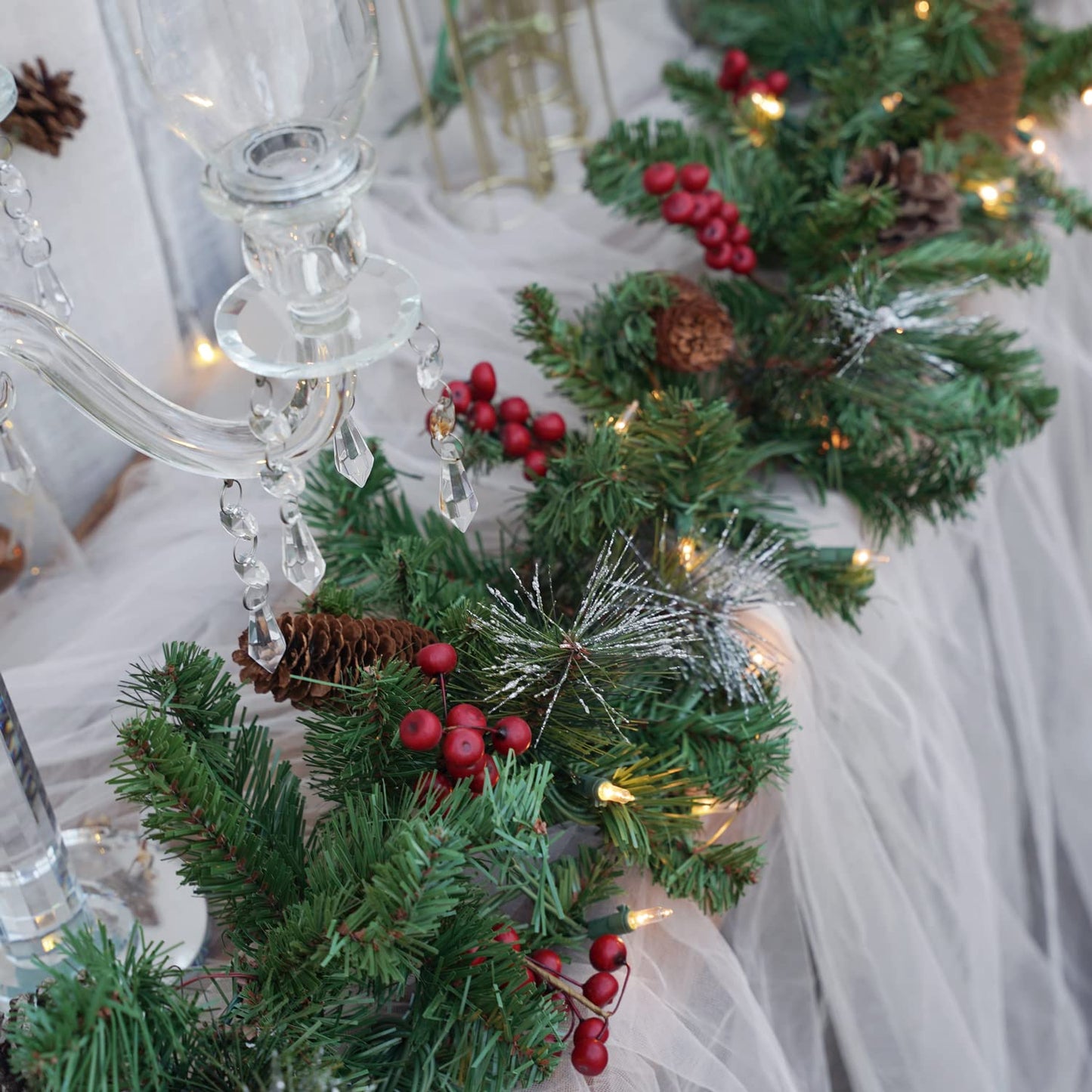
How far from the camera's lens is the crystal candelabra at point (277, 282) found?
0.89 feet

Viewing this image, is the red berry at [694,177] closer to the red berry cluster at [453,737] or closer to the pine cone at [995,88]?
the pine cone at [995,88]

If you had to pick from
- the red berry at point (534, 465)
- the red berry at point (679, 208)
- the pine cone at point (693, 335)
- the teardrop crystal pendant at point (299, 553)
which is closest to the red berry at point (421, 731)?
the teardrop crystal pendant at point (299, 553)

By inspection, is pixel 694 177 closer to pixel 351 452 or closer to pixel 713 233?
pixel 713 233

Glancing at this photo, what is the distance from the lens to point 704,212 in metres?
0.72

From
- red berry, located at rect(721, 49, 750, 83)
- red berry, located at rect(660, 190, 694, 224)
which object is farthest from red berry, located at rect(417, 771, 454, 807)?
red berry, located at rect(721, 49, 750, 83)

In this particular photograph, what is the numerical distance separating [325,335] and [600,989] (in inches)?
11.4

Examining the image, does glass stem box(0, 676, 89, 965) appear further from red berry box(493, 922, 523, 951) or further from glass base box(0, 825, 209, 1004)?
red berry box(493, 922, 523, 951)

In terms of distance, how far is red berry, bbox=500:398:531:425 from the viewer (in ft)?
2.03

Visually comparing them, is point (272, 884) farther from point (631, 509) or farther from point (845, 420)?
point (845, 420)

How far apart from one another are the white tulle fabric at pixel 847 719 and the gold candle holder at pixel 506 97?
32 mm

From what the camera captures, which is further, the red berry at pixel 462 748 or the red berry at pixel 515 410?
the red berry at pixel 515 410

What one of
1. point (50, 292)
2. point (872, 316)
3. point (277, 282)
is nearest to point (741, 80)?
point (872, 316)

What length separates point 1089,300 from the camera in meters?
0.97

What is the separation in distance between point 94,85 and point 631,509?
419 millimetres
